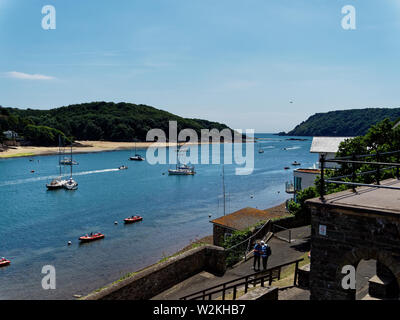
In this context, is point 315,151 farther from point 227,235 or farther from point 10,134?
point 10,134

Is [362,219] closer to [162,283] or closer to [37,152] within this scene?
[162,283]

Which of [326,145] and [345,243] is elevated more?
[326,145]

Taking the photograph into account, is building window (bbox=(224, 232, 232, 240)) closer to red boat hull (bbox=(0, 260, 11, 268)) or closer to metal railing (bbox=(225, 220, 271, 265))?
metal railing (bbox=(225, 220, 271, 265))

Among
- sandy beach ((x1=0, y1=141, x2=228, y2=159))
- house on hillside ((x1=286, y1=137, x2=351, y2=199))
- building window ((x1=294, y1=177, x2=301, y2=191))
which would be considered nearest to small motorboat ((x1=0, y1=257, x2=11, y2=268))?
house on hillside ((x1=286, y1=137, x2=351, y2=199))

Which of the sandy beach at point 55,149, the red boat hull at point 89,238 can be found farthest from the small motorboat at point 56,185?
the sandy beach at point 55,149

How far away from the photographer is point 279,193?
72.3m

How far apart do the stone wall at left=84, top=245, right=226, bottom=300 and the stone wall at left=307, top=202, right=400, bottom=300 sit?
31.3 ft

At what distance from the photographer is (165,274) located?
18.1 metres

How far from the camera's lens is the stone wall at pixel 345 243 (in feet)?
27.1

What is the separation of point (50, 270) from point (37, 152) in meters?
127

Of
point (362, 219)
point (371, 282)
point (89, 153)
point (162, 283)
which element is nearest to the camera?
point (362, 219)

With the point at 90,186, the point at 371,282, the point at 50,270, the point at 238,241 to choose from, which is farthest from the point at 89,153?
the point at 371,282

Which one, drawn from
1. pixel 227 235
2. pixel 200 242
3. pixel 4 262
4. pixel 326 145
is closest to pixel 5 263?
pixel 4 262

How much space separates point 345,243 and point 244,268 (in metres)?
12.1
